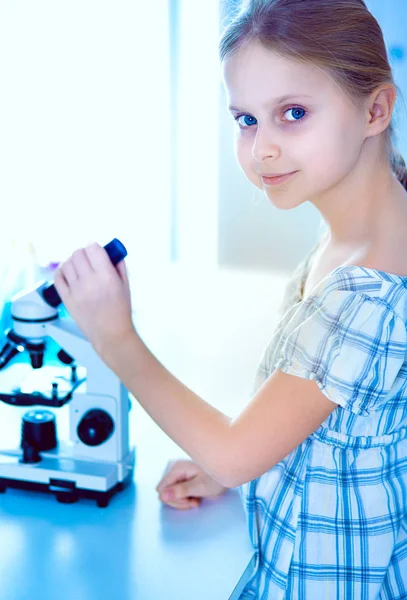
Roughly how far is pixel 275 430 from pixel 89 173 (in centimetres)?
163

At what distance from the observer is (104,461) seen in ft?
3.69

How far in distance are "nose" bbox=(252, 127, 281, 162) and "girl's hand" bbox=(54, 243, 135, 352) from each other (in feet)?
0.80

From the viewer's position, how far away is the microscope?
3.50ft

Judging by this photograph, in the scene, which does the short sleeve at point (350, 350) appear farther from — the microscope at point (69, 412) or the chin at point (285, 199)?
the microscope at point (69, 412)

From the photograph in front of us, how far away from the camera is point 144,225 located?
2.55 m

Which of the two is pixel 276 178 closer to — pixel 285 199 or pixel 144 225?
pixel 285 199

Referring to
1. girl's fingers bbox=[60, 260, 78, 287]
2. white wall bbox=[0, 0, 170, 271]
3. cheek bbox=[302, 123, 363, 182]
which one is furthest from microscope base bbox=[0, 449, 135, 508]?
white wall bbox=[0, 0, 170, 271]

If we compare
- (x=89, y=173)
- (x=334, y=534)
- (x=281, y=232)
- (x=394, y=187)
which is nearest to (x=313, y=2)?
(x=394, y=187)

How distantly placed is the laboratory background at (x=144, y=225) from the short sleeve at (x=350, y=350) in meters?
0.28

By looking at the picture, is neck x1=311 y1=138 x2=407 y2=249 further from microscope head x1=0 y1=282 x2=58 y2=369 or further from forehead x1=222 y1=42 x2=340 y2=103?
microscope head x1=0 y1=282 x2=58 y2=369

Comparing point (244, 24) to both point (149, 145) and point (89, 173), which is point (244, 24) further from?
point (149, 145)

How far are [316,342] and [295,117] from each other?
295 mm

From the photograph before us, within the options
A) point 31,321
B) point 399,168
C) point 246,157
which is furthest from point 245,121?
point 31,321

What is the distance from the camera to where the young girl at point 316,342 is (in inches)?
35.4
